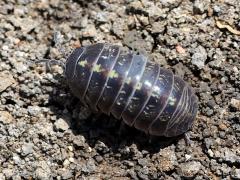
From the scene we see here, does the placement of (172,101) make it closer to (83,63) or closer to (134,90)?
(134,90)

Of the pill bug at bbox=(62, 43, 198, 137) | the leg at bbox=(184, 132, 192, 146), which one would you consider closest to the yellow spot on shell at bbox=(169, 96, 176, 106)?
the pill bug at bbox=(62, 43, 198, 137)

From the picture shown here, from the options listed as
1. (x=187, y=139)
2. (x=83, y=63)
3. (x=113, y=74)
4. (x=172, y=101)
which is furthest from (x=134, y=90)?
(x=187, y=139)

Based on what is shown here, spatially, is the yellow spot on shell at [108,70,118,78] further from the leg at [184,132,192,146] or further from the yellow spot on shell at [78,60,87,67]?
the leg at [184,132,192,146]

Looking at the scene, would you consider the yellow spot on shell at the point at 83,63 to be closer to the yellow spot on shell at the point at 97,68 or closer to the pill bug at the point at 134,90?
the pill bug at the point at 134,90

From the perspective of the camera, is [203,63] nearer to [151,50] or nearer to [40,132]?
[151,50]

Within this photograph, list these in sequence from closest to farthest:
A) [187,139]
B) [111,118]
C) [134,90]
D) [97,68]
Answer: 1. [134,90]
2. [97,68]
3. [187,139]
4. [111,118]
